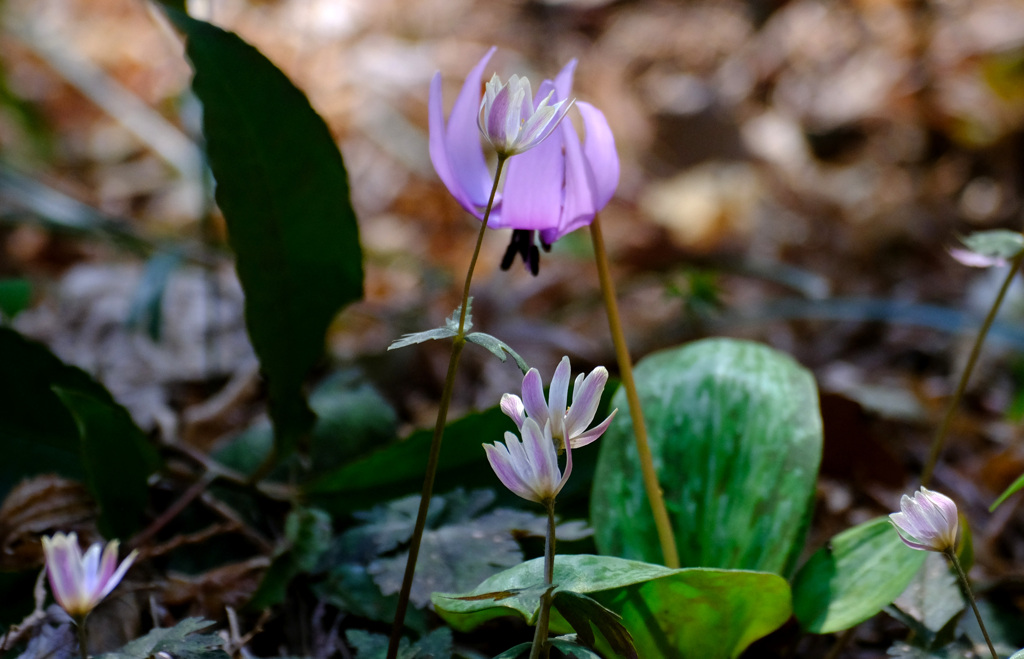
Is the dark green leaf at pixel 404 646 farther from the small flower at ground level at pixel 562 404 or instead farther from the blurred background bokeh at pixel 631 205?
the blurred background bokeh at pixel 631 205

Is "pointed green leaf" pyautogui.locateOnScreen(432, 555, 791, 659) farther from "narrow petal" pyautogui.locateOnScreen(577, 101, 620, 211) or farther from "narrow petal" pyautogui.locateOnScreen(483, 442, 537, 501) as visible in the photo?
"narrow petal" pyautogui.locateOnScreen(577, 101, 620, 211)

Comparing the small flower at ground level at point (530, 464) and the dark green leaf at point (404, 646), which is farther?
the dark green leaf at point (404, 646)

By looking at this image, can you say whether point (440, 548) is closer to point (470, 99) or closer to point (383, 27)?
point (470, 99)

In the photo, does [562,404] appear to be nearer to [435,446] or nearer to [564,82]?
[435,446]

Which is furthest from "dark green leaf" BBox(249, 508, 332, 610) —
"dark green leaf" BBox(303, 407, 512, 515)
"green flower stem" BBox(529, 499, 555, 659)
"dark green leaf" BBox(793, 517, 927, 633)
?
"dark green leaf" BBox(793, 517, 927, 633)

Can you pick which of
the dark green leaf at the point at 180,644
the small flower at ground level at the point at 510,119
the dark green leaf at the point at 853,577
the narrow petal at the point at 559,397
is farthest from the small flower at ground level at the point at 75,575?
the dark green leaf at the point at 853,577
